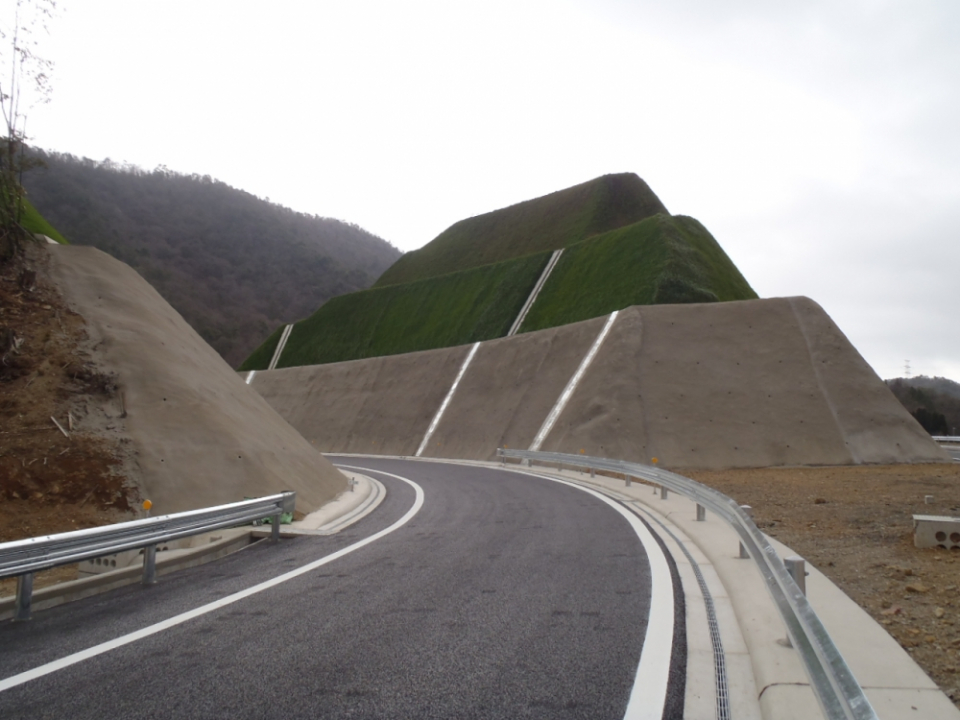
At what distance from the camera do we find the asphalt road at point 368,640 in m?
3.88

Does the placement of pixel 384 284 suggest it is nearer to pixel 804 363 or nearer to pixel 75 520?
pixel 804 363

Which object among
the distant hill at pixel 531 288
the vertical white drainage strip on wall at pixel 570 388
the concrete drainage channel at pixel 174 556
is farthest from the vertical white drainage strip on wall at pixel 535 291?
the concrete drainage channel at pixel 174 556

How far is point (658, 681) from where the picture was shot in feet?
13.7

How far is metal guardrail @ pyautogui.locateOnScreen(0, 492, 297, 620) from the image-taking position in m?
5.82

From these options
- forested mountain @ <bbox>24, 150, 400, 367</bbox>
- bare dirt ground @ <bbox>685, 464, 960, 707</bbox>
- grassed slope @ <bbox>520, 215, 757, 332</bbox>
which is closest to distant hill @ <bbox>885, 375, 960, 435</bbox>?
grassed slope @ <bbox>520, 215, 757, 332</bbox>

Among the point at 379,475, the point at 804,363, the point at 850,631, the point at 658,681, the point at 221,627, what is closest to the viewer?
the point at 658,681

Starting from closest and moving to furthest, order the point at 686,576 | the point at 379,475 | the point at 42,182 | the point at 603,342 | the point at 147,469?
the point at 686,576 → the point at 147,469 → the point at 379,475 → the point at 603,342 → the point at 42,182

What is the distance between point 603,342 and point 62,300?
22964 millimetres

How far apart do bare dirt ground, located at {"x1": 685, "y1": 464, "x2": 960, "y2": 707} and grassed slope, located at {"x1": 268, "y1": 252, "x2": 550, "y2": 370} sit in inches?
1181

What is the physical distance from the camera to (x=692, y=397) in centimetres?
2870

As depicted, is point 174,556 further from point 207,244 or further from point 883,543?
point 207,244

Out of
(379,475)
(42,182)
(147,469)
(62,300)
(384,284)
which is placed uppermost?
(42,182)

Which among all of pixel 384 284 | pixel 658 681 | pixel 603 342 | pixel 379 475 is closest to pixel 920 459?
pixel 603 342

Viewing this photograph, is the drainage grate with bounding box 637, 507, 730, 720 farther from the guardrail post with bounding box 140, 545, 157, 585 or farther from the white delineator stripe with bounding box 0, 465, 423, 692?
the guardrail post with bounding box 140, 545, 157, 585
